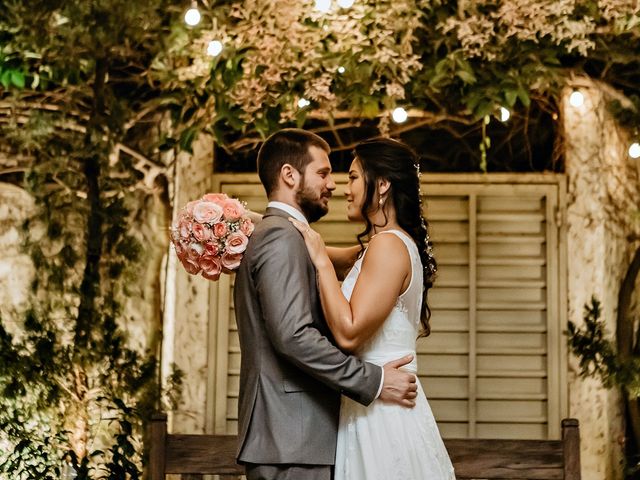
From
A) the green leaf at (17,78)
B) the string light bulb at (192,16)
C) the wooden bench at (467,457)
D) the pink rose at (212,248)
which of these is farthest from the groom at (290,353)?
the green leaf at (17,78)

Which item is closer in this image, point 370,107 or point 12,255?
point 370,107

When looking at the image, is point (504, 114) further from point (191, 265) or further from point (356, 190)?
point (191, 265)

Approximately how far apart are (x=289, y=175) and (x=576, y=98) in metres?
2.26

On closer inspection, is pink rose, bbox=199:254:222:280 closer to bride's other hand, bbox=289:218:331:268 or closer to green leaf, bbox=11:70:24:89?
bride's other hand, bbox=289:218:331:268

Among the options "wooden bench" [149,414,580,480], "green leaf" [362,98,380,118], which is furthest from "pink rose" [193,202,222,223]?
"green leaf" [362,98,380,118]

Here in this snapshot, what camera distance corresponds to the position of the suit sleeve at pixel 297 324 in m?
3.21

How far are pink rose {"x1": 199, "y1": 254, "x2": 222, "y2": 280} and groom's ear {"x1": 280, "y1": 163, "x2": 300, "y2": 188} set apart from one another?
35cm

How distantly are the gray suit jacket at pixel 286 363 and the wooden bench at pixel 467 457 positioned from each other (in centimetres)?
78

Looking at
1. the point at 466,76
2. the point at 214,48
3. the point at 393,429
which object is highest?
the point at 214,48

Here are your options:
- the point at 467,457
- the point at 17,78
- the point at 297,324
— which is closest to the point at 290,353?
the point at 297,324

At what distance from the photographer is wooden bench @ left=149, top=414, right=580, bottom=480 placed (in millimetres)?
4051

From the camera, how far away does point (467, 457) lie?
4.10m

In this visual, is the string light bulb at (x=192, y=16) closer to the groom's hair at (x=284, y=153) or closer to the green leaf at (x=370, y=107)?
the green leaf at (x=370, y=107)

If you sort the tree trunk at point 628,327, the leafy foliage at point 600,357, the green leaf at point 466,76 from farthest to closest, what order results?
the tree trunk at point 628,327 → the leafy foliage at point 600,357 → the green leaf at point 466,76
